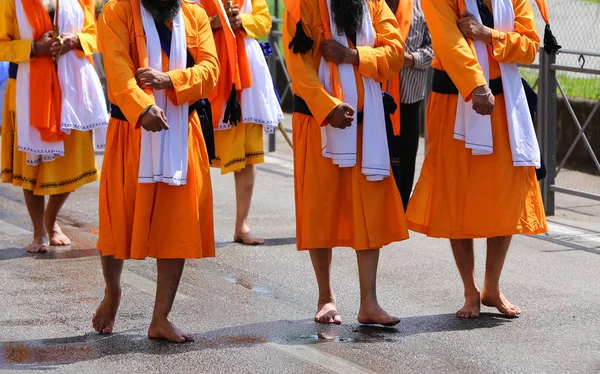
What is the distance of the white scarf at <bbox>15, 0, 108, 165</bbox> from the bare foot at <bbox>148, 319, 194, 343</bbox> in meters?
2.44

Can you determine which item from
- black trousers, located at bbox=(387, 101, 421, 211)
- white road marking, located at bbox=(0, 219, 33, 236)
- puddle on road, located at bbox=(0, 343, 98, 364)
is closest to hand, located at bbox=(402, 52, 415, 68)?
black trousers, located at bbox=(387, 101, 421, 211)

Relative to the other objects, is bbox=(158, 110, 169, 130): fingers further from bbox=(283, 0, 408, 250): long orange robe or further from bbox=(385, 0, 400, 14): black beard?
bbox=(385, 0, 400, 14): black beard

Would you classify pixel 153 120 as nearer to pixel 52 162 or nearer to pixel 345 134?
pixel 345 134

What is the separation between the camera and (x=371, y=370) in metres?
5.47

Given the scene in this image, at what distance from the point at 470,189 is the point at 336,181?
0.74 meters

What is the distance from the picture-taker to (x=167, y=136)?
226 inches

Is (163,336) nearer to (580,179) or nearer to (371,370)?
(371,370)

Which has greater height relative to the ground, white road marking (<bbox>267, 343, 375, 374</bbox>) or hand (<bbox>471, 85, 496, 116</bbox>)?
hand (<bbox>471, 85, 496, 116</bbox>)

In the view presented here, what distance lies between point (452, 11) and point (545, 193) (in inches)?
133

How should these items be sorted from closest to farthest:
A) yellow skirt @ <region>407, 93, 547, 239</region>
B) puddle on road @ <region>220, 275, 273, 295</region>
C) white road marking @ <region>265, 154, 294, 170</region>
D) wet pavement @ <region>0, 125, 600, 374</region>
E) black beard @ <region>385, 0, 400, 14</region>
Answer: wet pavement @ <region>0, 125, 600, 374</region> < yellow skirt @ <region>407, 93, 547, 239</region> < puddle on road @ <region>220, 275, 273, 295</region> < black beard @ <region>385, 0, 400, 14</region> < white road marking @ <region>265, 154, 294, 170</region>

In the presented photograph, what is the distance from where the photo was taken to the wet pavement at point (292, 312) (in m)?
5.61

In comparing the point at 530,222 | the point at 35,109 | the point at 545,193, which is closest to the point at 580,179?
the point at 545,193

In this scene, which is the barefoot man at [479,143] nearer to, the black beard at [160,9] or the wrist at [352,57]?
the wrist at [352,57]

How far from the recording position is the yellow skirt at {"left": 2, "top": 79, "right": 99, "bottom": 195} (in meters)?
8.09
